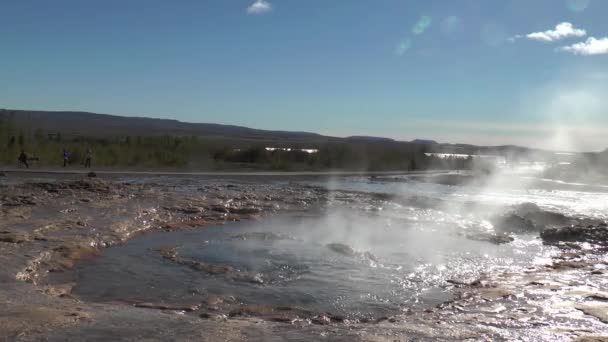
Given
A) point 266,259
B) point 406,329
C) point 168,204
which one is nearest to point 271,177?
point 168,204

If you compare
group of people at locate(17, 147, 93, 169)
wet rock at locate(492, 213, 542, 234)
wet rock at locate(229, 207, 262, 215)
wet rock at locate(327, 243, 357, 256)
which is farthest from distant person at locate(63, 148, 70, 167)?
wet rock at locate(327, 243, 357, 256)

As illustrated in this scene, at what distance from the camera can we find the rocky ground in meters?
5.08

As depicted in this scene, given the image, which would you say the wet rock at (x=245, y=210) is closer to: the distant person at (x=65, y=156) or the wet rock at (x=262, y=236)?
the wet rock at (x=262, y=236)

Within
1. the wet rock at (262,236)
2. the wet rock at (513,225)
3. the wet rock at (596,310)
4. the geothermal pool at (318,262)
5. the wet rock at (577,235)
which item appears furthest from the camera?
the wet rock at (513,225)

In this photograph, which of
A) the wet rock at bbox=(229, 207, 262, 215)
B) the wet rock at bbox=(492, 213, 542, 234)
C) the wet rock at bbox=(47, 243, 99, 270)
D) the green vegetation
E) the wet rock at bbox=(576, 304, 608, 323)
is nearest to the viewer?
the wet rock at bbox=(576, 304, 608, 323)

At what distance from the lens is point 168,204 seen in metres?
14.8

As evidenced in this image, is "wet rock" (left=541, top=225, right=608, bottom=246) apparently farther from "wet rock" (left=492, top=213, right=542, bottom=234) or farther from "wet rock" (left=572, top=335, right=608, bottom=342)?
"wet rock" (left=572, top=335, right=608, bottom=342)

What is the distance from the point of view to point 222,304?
21.5ft

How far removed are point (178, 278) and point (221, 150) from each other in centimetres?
3546

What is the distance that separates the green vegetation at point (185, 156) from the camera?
30.9 m

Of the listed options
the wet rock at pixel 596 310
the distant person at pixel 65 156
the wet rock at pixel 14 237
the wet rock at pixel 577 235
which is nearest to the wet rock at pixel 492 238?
the wet rock at pixel 577 235

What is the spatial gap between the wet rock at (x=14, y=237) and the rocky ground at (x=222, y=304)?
0.05 ft

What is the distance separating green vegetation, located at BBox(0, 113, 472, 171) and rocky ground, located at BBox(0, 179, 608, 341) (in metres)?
19.8

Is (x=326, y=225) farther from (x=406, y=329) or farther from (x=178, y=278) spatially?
(x=406, y=329)
